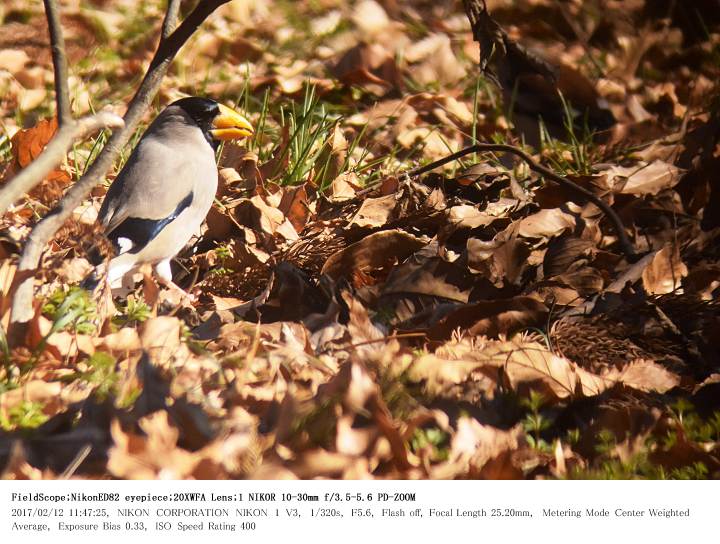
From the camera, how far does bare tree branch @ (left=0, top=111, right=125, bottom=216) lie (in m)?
2.60

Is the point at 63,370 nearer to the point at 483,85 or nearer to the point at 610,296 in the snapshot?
the point at 610,296

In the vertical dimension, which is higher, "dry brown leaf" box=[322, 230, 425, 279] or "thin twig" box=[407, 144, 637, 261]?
"thin twig" box=[407, 144, 637, 261]

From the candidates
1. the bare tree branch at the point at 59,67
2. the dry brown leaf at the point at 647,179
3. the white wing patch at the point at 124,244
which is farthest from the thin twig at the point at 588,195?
the bare tree branch at the point at 59,67

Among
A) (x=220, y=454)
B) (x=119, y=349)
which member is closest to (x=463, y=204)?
(x=119, y=349)

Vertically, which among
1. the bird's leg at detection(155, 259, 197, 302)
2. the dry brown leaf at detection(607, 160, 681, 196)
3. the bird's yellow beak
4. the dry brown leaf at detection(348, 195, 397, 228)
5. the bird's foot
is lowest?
the bird's leg at detection(155, 259, 197, 302)

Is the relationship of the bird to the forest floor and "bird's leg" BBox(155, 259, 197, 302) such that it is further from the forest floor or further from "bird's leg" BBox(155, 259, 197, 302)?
the forest floor

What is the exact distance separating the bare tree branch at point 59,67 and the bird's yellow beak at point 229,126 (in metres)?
1.44

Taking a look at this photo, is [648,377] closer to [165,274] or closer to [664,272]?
[664,272]

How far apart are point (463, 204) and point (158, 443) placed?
195cm

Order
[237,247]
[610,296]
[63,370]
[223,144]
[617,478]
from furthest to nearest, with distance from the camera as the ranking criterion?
[223,144] → [237,247] → [610,296] → [63,370] → [617,478]

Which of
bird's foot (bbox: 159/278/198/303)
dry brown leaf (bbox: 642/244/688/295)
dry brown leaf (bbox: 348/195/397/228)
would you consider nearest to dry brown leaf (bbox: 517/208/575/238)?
dry brown leaf (bbox: 642/244/688/295)

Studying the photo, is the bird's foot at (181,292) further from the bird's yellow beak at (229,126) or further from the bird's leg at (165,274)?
the bird's yellow beak at (229,126)

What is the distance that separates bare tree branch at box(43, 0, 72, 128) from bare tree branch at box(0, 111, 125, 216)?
38 millimetres

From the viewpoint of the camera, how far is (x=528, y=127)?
4.96m
